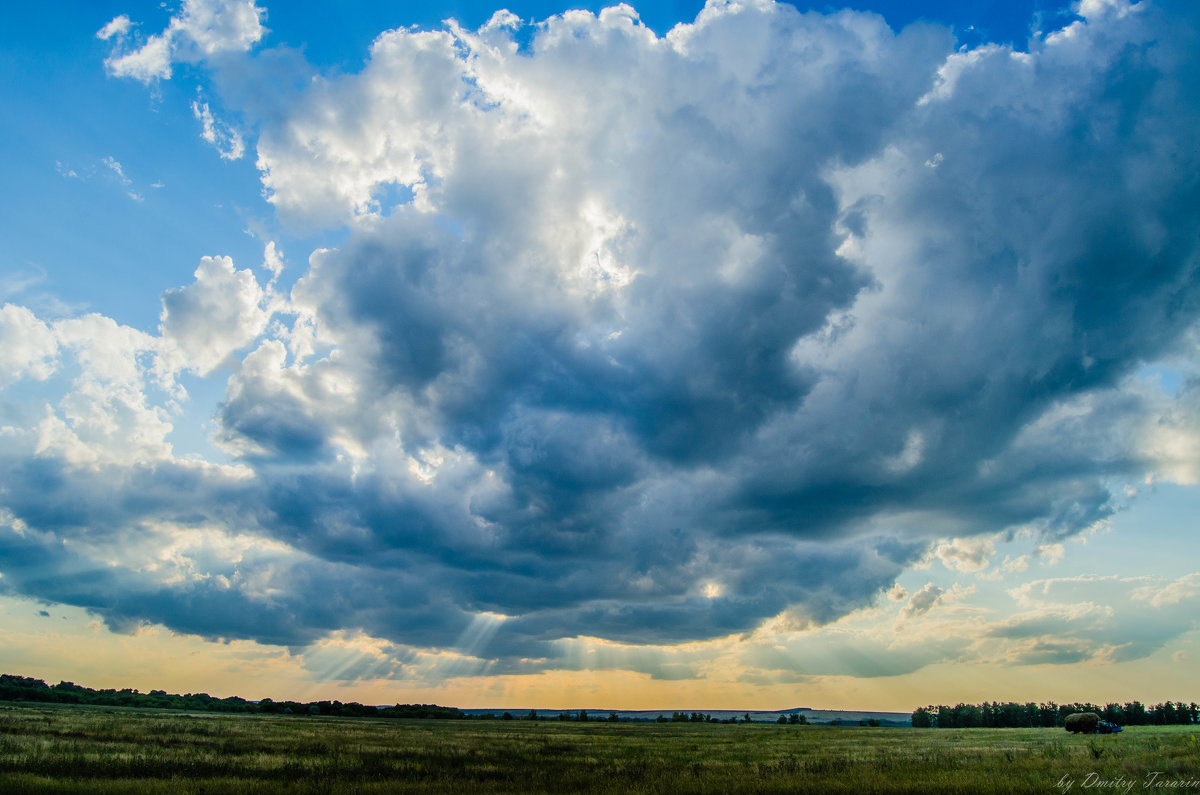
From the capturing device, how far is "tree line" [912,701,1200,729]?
434ft

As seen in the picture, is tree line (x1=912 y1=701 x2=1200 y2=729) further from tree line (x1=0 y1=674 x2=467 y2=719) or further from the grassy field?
tree line (x1=0 y1=674 x2=467 y2=719)

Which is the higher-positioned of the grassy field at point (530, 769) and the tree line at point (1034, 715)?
the grassy field at point (530, 769)

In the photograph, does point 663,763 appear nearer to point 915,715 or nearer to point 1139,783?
point 1139,783

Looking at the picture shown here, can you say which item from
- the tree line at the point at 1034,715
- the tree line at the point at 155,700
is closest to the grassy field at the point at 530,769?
the tree line at the point at 1034,715

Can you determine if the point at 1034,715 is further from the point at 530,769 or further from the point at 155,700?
the point at 155,700

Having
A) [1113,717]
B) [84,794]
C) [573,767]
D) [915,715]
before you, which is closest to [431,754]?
[573,767]

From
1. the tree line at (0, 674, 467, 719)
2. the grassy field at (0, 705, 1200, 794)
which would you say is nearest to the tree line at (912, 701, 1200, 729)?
the grassy field at (0, 705, 1200, 794)

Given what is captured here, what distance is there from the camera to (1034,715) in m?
157

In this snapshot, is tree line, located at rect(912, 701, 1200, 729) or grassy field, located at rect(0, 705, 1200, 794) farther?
tree line, located at rect(912, 701, 1200, 729)

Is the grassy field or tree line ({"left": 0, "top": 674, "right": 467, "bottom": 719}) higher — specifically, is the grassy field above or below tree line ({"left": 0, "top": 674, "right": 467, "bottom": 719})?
above

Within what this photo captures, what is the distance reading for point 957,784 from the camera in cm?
2755

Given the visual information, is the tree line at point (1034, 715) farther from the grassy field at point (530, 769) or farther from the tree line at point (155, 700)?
the tree line at point (155, 700)

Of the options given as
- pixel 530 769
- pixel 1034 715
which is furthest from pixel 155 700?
pixel 1034 715

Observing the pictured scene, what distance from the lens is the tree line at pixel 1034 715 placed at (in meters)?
132
